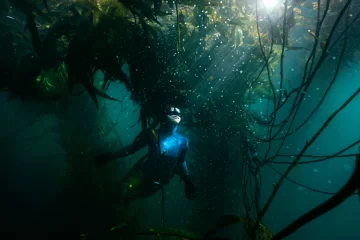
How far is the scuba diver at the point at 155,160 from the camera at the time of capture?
4.14 metres

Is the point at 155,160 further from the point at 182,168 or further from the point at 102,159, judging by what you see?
the point at 102,159

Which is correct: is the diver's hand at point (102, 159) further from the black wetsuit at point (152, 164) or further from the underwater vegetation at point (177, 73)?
the underwater vegetation at point (177, 73)

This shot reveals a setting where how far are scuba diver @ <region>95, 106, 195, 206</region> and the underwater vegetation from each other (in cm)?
32

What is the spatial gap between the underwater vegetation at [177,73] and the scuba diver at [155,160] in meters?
0.32

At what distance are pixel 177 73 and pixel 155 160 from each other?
1908 mm

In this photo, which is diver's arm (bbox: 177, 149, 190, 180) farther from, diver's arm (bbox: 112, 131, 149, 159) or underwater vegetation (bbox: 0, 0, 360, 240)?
diver's arm (bbox: 112, 131, 149, 159)

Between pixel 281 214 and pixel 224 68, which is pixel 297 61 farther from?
pixel 281 214

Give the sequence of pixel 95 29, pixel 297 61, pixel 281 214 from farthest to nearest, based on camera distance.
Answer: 1. pixel 281 214
2. pixel 297 61
3. pixel 95 29

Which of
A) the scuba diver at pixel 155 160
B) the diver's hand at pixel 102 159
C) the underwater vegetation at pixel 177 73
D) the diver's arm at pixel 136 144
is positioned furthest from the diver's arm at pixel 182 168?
the diver's hand at pixel 102 159

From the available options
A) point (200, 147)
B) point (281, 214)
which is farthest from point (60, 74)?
point (281, 214)

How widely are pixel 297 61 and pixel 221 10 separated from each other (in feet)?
47.8

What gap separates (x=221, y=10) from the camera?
13.6ft

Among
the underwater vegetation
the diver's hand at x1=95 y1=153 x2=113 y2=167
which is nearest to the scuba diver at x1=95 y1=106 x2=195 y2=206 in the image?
the diver's hand at x1=95 y1=153 x2=113 y2=167

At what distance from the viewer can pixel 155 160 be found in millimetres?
4145
